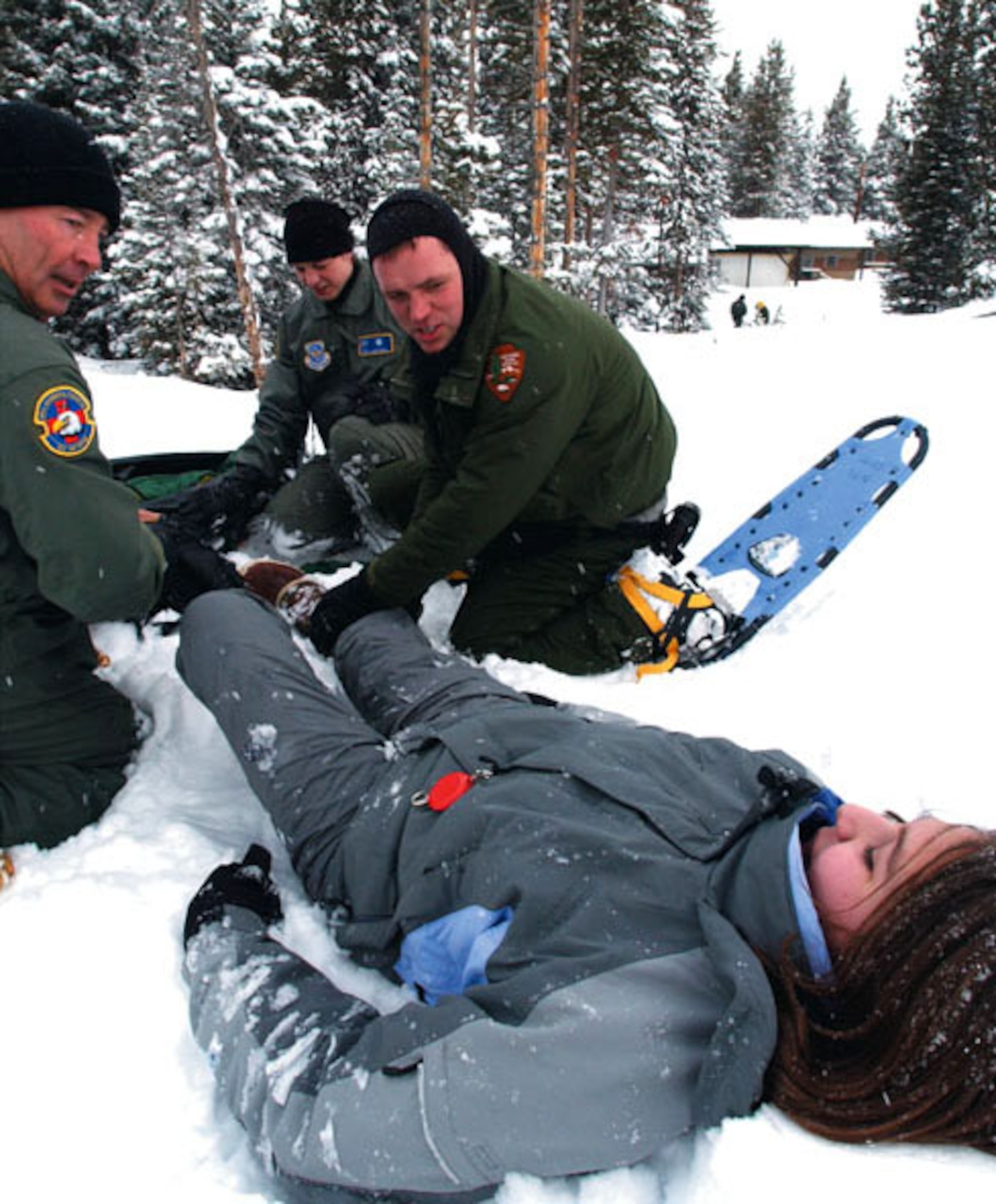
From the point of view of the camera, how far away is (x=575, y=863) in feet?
4.80

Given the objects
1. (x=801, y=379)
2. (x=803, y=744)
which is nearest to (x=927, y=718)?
(x=803, y=744)

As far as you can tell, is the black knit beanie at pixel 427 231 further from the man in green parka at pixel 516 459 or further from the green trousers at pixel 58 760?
the green trousers at pixel 58 760

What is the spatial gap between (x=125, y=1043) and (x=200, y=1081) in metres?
0.17

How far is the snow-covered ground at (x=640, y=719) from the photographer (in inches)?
Result: 49.6

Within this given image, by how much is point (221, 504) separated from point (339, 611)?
1.63 meters

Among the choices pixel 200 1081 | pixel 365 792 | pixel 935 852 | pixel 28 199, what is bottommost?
pixel 200 1081

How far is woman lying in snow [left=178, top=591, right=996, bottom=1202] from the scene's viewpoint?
1.16 m

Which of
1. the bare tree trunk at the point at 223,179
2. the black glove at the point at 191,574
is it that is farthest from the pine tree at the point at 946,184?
the black glove at the point at 191,574

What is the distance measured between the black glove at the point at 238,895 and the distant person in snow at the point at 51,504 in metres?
0.50

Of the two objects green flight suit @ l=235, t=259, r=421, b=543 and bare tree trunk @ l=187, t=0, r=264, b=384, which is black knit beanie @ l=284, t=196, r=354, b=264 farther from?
bare tree trunk @ l=187, t=0, r=264, b=384

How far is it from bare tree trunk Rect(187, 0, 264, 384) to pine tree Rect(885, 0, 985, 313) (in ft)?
65.6

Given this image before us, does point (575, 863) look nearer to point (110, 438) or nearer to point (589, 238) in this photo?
point (110, 438)

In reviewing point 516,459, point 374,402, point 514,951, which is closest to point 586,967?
point 514,951

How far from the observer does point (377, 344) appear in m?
4.11
